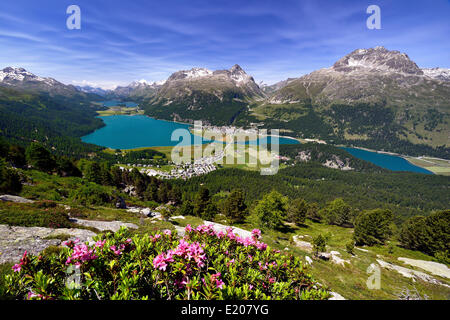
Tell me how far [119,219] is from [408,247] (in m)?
66.3

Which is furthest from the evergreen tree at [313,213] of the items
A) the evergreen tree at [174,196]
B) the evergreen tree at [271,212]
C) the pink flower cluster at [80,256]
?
the pink flower cluster at [80,256]

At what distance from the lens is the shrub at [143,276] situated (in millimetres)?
4324

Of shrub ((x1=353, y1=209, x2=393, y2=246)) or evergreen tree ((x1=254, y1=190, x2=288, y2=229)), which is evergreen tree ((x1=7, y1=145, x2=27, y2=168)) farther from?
shrub ((x1=353, y1=209, x2=393, y2=246))

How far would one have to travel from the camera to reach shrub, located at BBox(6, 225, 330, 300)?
432 cm

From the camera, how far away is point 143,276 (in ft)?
17.6

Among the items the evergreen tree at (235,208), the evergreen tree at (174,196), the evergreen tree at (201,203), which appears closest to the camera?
the evergreen tree at (235,208)

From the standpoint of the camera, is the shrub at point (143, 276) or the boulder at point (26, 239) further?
the boulder at point (26, 239)

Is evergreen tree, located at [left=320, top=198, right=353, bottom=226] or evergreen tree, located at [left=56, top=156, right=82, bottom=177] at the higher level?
evergreen tree, located at [left=56, top=156, right=82, bottom=177]

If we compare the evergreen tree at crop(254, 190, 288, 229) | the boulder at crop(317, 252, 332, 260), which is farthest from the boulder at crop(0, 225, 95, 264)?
the evergreen tree at crop(254, 190, 288, 229)

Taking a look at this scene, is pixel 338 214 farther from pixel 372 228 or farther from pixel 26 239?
pixel 26 239

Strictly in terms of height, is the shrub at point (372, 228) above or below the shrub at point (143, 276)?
below

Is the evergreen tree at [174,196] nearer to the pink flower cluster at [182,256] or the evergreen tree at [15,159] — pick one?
the evergreen tree at [15,159]
